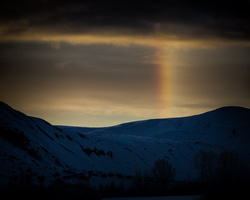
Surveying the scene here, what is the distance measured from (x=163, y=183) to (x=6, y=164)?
32017 mm

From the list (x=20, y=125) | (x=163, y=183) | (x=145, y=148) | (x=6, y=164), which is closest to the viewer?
(x=6, y=164)

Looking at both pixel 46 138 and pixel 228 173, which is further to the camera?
pixel 46 138

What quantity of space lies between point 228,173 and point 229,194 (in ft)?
13.3

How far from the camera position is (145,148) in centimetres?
15800

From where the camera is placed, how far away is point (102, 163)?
136375 millimetres

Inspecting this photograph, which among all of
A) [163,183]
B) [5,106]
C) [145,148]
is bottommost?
[163,183]

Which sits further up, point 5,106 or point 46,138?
point 5,106

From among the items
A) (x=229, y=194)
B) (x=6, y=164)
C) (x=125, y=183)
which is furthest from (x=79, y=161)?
(x=229, y=194)

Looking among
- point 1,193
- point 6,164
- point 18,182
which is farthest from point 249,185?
point 6,164

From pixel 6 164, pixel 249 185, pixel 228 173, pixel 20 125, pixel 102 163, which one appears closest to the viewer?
pixel 249 185

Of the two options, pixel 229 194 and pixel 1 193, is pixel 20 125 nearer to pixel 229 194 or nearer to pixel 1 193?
pixel 1 193

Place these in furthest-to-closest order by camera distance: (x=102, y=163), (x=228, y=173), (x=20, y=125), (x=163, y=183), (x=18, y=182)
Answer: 1. (x=102, y=163)
2. (x=20, y=125)
3. (x=163, y=183)
4. (x=18, y=182)
5. (x=228, y=173)

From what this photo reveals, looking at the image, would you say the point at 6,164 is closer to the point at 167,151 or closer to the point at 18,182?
the point at 18,182

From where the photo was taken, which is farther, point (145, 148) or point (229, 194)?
point (145, 148)
